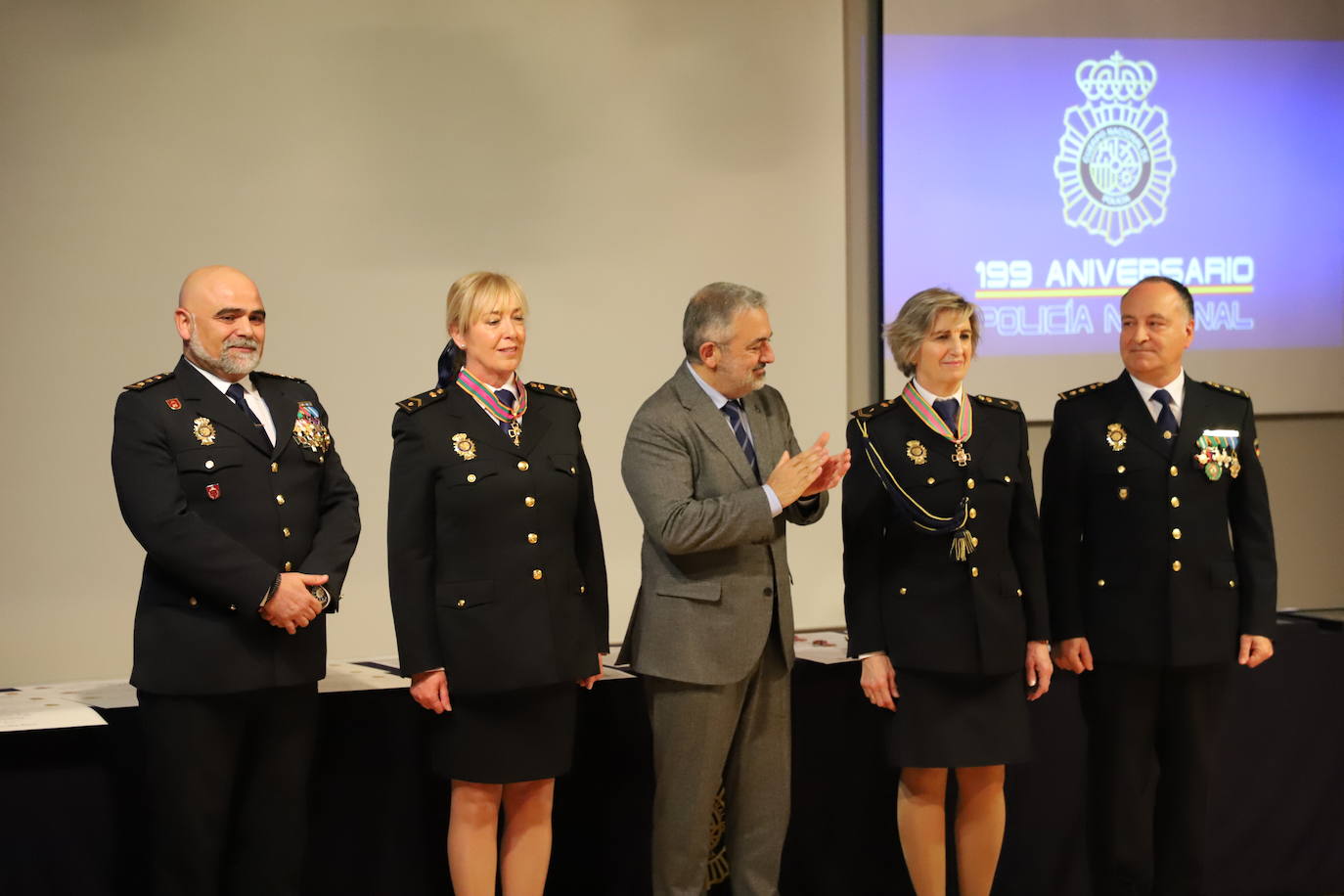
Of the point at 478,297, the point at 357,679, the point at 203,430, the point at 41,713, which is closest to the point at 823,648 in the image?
the point at 357,679

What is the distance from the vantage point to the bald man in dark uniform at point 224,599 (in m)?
2.60

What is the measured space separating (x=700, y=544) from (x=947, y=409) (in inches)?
26.9

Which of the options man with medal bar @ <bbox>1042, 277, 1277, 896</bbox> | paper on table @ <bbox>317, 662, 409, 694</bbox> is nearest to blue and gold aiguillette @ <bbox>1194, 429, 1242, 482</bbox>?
man with medal bar @ <bbox>1042, 277, 1277, 896</bbox>

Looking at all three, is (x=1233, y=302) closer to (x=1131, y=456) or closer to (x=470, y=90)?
(x=1131, y=456)

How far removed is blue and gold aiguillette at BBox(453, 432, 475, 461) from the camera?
2.76 metres

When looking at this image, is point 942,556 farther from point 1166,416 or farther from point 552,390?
point 552,390

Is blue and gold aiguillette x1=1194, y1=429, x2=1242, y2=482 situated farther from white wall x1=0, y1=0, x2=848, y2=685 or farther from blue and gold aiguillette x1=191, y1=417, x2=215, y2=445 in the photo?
blue and gold aiguillette x1=191, y1=417, x2=215, y2=445

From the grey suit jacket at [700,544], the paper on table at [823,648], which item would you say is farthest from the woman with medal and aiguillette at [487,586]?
the paper on table at [823,648]

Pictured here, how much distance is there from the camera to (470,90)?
4.49 metres

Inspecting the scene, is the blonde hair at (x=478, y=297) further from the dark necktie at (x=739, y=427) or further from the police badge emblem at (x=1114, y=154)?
the police badge emblem at (x=1114, y=154)

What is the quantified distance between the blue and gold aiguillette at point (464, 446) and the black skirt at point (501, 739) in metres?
0.50

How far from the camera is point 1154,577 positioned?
10.1 ft

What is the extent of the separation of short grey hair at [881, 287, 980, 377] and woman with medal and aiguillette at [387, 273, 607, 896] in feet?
2.70

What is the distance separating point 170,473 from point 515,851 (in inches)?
42.9
